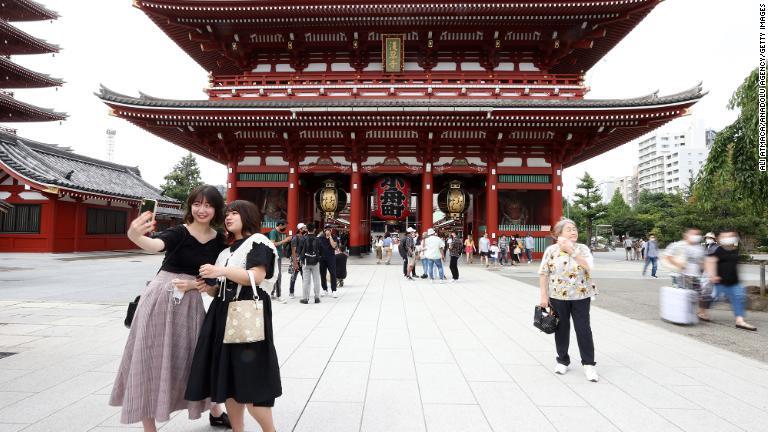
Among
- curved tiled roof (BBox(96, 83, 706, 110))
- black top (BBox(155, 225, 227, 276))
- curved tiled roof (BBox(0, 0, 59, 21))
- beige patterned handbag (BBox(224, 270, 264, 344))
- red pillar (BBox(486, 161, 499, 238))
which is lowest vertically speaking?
beige patterned handbag (BBox(224, 270, 264, 344))

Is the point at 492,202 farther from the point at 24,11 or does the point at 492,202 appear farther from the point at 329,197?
the point at 24,11

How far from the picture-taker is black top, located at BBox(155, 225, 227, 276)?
2484 millimetres

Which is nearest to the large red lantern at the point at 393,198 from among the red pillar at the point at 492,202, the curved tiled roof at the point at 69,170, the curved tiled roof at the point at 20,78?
the red pillar at the point at 492,202

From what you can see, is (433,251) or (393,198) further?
(393,198)

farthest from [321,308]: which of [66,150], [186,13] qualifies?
[66,150]

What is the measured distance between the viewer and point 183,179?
139 feet

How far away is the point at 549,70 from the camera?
17781mm

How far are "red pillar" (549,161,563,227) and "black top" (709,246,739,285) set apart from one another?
10.1 meters

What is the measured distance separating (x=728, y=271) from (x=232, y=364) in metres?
7.59

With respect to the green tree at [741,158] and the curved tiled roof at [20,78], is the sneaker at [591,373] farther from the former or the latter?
the curved tiled roof at [20,78]

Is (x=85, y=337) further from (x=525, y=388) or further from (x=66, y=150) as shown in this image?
(x=66, y=150)

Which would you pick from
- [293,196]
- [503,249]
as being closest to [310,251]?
[293,196]

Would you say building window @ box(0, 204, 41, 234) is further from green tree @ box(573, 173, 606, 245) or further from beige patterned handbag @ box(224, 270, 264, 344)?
green tree @ box(573, 173, 606, 245)

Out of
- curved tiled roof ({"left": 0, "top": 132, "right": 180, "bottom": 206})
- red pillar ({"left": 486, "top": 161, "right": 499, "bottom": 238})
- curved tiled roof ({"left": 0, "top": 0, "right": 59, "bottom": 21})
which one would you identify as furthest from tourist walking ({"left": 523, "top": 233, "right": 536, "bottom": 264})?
curved tiled roof ({"left": 0, "top": 0, "right": 59, "bottom": 21})
